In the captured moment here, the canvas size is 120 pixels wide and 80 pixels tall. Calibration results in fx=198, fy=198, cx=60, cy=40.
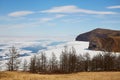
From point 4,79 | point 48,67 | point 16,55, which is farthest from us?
point 48,67

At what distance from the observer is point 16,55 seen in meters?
82.6

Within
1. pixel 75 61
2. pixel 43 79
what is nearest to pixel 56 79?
pixel 43 79

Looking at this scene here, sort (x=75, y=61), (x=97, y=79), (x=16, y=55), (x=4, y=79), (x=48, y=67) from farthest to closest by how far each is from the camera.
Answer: (x=48, y=67), (x=75, y=61), (x=16, y=55), (x=97, y=79), (x=4, y=79)

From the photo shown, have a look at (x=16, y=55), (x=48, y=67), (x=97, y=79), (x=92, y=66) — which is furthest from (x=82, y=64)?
(x=97, y=79)

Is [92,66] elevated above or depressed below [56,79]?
below

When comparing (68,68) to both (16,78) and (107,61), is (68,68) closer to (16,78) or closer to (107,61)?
(107,61)

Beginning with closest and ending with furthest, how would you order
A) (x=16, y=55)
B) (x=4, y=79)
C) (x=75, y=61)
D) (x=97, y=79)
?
1. (x=4, y=79)
2. (x=97, y=79)
3. (x=16, y=55)
4. (x=75, y=61)

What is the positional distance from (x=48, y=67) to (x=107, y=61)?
129 ft

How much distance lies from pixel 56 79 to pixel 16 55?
47.0 m

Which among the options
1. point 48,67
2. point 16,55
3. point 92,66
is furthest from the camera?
point 48,67

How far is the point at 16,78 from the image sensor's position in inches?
1499

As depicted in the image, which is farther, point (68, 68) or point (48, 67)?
point (48, 67)

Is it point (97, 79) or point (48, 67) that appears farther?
point (48, 67)

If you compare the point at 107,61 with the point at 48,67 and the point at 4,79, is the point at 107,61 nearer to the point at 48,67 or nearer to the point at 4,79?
the point at 48,67
